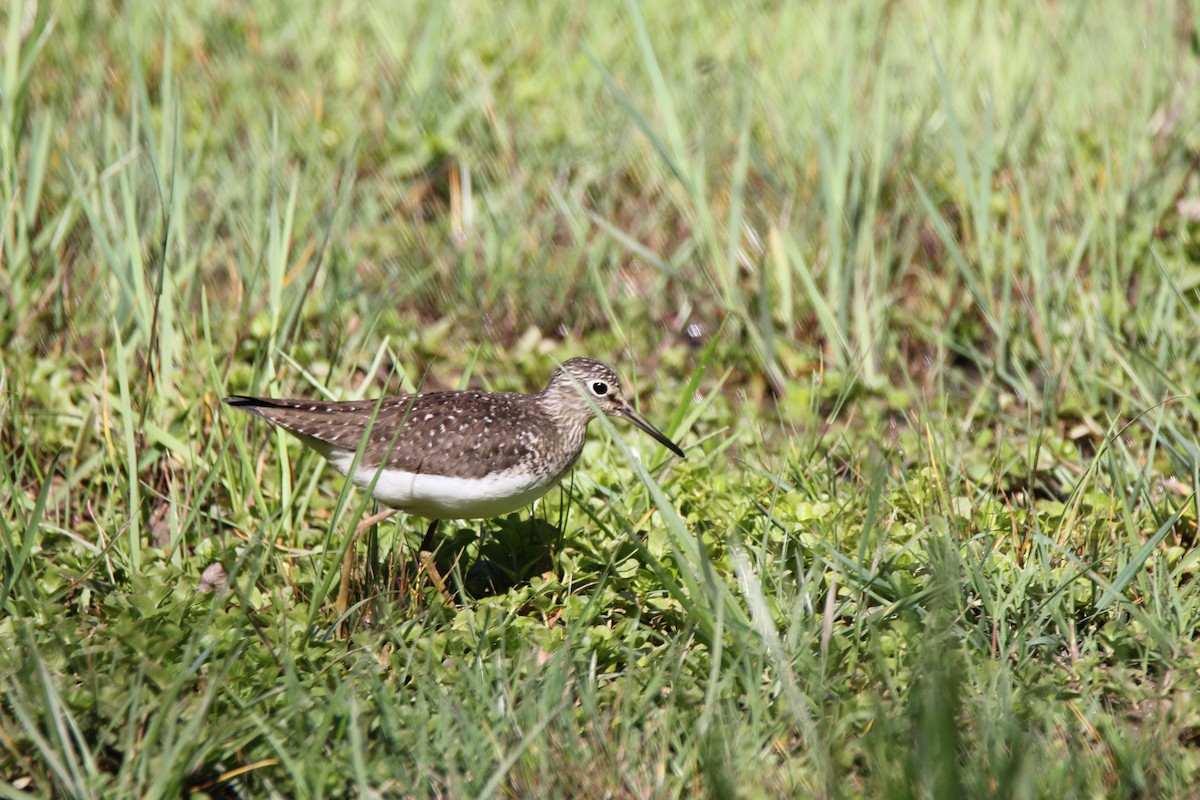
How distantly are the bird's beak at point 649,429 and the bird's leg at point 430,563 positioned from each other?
0.94m

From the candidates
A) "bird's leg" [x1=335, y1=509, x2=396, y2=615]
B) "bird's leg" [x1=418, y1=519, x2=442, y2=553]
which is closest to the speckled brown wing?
"bird's leg" [x1=335, y1=509, x2=396, y2=615]

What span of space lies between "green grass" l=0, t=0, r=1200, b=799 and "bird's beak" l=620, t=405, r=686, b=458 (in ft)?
0.55

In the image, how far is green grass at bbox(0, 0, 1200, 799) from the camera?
3584 mm

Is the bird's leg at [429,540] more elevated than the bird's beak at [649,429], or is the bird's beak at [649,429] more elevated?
the bird's beak at [649,429]

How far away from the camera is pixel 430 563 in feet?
14.3

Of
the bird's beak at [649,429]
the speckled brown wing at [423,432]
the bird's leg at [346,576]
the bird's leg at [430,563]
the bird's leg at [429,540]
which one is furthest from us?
the bird's beak at [649,429]

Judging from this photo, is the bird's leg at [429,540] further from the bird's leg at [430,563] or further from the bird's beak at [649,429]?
the bird's beak at [649,429]

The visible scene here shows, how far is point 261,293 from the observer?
5.98m

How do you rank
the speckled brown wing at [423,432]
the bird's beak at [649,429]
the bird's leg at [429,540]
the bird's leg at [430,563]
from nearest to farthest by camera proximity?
the bird's leg at [430,563], the speckled brown wing at [423,432], the bird's leg at [429,540], the bird's beak at [649,429]

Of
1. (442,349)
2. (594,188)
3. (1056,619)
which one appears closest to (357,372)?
(442,349)

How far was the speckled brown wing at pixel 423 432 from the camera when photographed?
14.8 ft

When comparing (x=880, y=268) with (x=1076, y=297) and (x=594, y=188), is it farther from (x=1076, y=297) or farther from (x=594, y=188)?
(x=594, y=188)

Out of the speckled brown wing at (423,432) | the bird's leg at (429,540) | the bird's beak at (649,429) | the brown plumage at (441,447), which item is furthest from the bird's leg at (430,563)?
the bird's beak at (649,429)

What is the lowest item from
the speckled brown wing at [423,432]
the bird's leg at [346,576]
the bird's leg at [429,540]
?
the bird's leg at [429,540]
